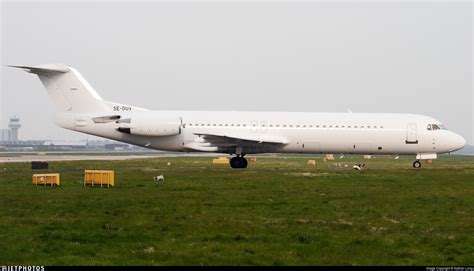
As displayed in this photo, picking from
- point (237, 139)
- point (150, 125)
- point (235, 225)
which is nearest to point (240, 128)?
point (237, 139)

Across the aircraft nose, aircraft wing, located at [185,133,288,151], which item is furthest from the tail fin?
the aircraft nose

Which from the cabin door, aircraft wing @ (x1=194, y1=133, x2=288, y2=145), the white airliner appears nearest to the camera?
aircraft wing @ (x1=194, y1=133, x2=288, y2=145)

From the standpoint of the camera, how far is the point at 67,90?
35969 millimetres

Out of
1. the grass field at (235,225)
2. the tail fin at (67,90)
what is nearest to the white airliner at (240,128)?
the tail fin at (67,90)

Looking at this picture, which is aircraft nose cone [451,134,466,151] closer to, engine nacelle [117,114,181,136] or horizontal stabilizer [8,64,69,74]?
engine nacelle [117,114,181,136]

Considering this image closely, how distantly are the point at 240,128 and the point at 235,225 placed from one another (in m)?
22.8

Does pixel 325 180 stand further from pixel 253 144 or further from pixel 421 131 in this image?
pixel 421 131

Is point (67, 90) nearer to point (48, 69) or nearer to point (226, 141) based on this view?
point (48, 69)

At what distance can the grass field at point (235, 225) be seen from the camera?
10.1m

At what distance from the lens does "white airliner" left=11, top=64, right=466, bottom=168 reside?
3541cm

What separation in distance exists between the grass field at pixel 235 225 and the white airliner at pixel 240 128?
1344 cm

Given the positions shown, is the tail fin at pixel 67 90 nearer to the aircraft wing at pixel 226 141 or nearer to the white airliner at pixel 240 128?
the white airliner at pixel 240 128

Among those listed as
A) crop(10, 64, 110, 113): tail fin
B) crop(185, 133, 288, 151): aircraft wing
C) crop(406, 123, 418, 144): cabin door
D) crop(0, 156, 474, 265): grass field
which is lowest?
crop(0, 156, 474, 265): grass field

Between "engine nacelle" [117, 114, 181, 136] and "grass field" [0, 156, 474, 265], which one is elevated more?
"engine nacelle" [117, 114, 181, 136]
